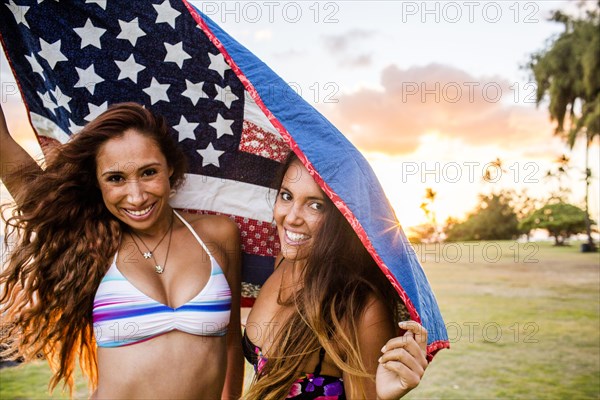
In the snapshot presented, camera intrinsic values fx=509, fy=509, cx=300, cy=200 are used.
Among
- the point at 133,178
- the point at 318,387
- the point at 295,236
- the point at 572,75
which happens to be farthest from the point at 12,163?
the point at 572,75

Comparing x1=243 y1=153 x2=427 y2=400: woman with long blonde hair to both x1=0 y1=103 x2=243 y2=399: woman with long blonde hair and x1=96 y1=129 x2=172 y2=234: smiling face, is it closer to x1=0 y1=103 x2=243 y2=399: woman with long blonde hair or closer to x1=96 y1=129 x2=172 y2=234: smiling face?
x1=0 y1=103 x2=243 y2=399: woman with long blonde hair

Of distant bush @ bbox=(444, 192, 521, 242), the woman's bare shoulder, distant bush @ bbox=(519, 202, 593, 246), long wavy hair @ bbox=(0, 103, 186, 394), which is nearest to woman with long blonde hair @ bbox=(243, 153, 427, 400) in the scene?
the woman's bare shoulder

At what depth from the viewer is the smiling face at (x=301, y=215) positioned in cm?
222

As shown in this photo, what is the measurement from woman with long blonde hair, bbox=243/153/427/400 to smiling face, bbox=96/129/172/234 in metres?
0.59

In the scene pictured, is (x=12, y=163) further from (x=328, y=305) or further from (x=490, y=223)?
(x=490, y=223)

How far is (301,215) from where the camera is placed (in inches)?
87.9

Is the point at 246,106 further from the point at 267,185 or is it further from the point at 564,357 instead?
the point at 564,357

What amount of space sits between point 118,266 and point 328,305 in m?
1.02

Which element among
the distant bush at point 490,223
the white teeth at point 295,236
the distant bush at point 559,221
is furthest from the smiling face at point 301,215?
the distant bush at point 490,223

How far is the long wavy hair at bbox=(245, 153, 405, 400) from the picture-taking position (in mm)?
2117

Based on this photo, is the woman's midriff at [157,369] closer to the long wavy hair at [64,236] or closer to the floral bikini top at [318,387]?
the long wavy hair at [64,236]

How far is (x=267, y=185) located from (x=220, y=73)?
69cm

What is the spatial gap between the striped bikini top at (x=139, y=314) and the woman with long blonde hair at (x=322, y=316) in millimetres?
250

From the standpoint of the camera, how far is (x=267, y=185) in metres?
2.91
